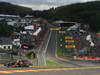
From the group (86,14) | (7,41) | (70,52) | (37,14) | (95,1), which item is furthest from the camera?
(37,14)

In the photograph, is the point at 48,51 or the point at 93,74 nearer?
the point at 93,74

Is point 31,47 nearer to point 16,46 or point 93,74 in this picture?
point 16,46

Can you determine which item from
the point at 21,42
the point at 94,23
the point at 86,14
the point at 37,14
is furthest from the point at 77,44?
the point at 37,14

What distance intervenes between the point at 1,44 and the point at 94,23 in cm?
5485

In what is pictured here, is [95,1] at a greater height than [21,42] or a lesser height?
greater

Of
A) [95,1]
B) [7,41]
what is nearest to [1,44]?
[7,41]

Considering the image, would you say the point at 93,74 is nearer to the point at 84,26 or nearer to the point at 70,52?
the point at 70,52

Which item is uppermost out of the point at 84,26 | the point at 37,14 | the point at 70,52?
the point at 37,14

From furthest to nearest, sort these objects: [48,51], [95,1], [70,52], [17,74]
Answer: [95,1] < [48,51] < [70,52] < [17,74]

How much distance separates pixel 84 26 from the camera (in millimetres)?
105500

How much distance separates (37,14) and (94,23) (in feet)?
305

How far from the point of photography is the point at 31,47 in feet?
184

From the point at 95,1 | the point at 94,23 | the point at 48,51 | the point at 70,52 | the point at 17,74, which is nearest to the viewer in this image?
the point at 17,74

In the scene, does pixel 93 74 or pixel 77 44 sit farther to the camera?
pixel 77 44
